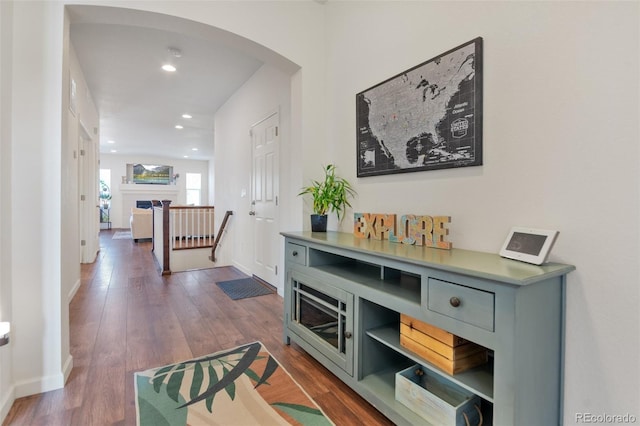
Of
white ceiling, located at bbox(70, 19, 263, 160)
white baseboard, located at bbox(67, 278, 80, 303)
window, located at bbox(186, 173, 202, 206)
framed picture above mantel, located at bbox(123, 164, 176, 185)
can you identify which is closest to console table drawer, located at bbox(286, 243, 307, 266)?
white ceiling, located at bbox(70, 19, 263, 160)

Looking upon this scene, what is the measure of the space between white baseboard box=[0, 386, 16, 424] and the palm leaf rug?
547 mm

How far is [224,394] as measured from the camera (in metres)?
1.68

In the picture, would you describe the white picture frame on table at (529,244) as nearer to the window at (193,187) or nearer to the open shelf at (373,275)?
the open shelf at (373,275)

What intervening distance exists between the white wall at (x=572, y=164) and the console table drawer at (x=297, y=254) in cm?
89

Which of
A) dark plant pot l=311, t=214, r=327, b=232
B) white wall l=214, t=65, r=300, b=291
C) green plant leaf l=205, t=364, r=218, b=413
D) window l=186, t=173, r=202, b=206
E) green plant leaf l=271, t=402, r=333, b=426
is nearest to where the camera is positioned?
green plant leaf l=271, t=402, r=333, b=426

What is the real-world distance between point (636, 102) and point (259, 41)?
91.7 inches

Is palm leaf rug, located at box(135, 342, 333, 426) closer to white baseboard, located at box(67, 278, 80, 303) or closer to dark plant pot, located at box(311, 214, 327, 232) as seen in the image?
dark plant pot, located at box(311, 214, 327, 232)

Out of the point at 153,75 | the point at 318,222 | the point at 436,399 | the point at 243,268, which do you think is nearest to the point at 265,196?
the point at 243,268

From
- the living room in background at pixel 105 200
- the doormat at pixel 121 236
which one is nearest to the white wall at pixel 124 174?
the living room in background at pixel 105 200

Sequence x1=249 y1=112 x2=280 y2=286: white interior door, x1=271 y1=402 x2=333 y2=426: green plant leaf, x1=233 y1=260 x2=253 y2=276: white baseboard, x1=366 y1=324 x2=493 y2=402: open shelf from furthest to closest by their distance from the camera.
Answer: x1=233 y1=260 x2=253 y2=276: white baseboard
x1=249 y1=112 x2=280 y2=286: white interior door
x1=271 y1=402 x2=333 y2=426: green plant leaf
x1=366 y1=324 x2=493 y2=402: open shelf

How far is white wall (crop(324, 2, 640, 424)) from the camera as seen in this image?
3.74ft

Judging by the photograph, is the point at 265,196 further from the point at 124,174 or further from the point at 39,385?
the point at 124,174

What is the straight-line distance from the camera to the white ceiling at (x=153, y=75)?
3.29m

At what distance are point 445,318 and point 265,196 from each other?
300 centimetres
